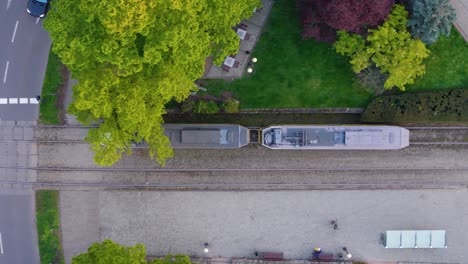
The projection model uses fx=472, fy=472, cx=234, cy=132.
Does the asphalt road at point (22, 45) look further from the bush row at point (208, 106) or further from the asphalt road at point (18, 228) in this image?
the bush row at point (208, 106)

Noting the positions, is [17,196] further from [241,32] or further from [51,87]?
[241,32]

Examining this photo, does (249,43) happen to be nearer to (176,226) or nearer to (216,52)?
(216,52)

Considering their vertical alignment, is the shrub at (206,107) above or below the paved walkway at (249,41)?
below

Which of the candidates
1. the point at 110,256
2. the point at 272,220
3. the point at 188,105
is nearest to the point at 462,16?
the point at 272,220

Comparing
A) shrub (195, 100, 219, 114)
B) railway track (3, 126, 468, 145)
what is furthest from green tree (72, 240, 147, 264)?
shrub (195, 100, 219, 114)

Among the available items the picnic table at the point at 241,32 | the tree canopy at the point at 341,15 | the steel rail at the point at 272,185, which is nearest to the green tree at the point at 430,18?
the tree canopy at the point at 341,15

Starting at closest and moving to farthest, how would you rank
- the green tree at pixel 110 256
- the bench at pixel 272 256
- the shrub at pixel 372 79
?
the green tree at pixel 110 256
the shrub at pixel 372 79
the bench at pixel 272 256
